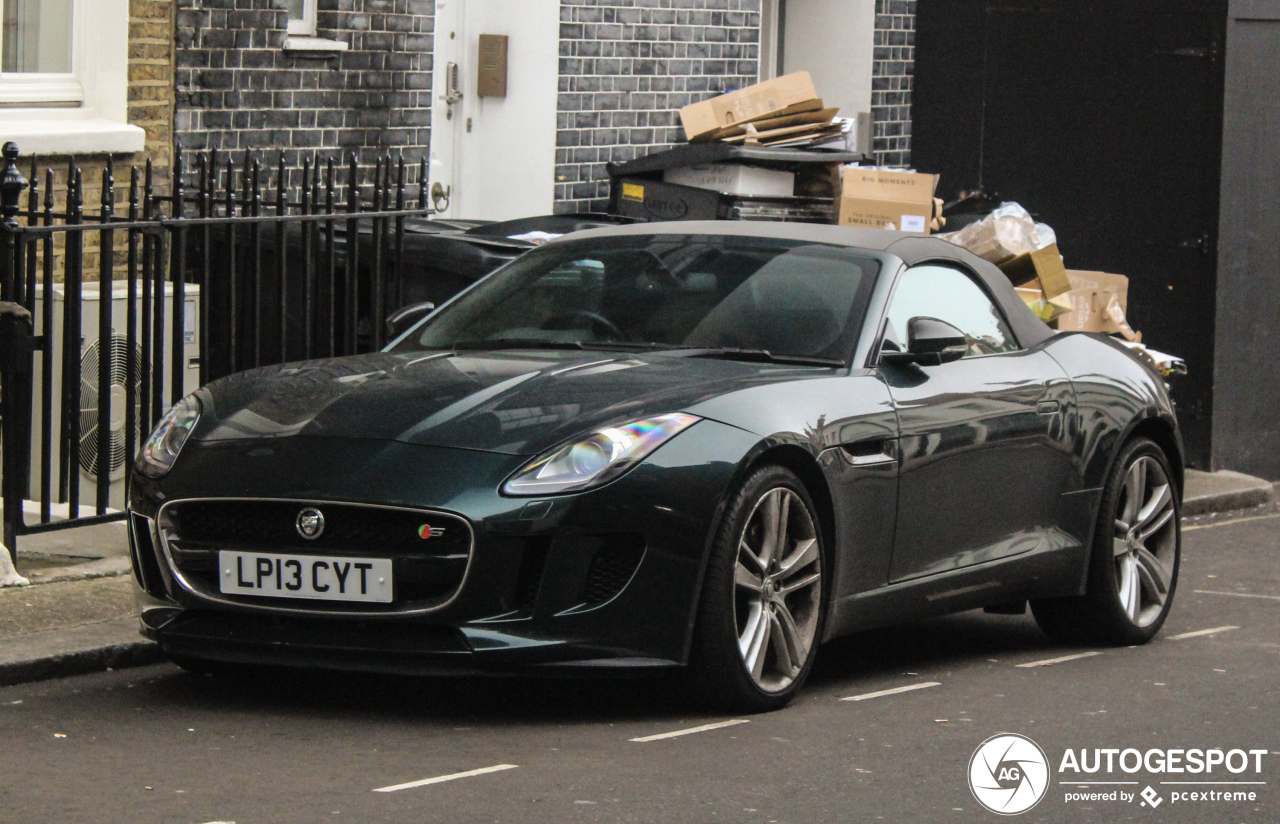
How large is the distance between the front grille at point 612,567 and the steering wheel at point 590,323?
4.05 ft

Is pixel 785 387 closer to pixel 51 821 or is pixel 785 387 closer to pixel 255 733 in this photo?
pixel 255 733

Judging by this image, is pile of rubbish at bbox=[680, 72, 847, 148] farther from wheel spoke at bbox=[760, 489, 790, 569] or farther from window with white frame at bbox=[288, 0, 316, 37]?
wheel spoke at bbox=[760, 489, 790, 569]

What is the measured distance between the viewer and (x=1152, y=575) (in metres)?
8.20

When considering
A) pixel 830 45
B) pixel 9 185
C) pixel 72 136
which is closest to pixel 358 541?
pixel 9 185

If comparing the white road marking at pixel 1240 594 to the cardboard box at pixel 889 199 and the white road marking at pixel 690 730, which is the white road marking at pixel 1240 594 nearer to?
the cardboard box at pixel 889 199

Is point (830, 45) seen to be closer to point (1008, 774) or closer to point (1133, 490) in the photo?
point (1133, 490)

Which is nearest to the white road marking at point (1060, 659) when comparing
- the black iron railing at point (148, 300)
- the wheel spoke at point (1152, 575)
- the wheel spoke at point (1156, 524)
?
the wheel spoke at point (1152, 575)

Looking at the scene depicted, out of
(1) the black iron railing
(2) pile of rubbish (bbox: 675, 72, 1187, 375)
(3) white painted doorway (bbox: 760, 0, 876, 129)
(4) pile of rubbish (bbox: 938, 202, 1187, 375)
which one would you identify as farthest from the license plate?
(3) white painted doorway (bbox: 760, 0, 876, 129)

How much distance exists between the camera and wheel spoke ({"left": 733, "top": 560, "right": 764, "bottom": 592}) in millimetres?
6078

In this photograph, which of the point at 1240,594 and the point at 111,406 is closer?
the point at 111,406

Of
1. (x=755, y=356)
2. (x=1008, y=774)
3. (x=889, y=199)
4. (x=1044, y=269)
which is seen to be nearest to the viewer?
(x=1008, y=774)

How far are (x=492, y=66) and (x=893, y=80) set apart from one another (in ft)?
13.1

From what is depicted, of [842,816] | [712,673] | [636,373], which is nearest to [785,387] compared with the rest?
[636,373]

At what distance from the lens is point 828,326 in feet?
22.7
